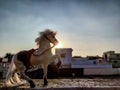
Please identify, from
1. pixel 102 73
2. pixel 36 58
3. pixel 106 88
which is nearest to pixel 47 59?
→ pixel 36 58

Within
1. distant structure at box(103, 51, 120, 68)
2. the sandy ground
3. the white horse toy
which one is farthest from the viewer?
distant structure at box(103, 51, 120, 68)

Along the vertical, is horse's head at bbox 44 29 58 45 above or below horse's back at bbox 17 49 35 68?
above

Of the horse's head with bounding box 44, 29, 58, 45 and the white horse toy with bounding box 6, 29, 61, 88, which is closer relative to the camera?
the white horse toy with bounding box 6, 29, 61, 88

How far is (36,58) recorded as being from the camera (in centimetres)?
811

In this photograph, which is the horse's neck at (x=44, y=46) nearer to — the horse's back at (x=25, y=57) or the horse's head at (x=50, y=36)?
the horse's head at (x=50, y=36)

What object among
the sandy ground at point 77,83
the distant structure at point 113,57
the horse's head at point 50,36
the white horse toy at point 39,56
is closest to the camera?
the white horse toy at point 39,56

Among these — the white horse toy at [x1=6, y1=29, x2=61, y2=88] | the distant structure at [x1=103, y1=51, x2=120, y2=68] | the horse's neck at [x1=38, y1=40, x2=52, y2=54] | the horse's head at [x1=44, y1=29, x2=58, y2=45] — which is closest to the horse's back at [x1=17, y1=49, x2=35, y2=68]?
the white horse toy at [x1=6, y1=29, x2=61, y2=88]

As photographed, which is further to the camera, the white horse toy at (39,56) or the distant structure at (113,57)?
the distant structure at (113,57)

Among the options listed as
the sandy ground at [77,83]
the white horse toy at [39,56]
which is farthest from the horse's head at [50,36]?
the sandy ground at [77,83]

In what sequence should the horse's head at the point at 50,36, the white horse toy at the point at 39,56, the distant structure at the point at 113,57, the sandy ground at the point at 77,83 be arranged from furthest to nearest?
the distant structure at the point at 113,57
the sandy ground at the point at 77,83
the horse's head at the point at 50,36
the white horse toy at the point at 39,56

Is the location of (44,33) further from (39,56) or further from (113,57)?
(113,57)

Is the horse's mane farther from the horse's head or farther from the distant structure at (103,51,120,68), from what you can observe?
the distant structure at (103,51,120,68)

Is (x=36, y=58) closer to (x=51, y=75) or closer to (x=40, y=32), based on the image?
(x=40, y=32)

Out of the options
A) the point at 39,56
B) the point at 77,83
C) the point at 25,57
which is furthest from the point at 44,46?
the point at 77,83
